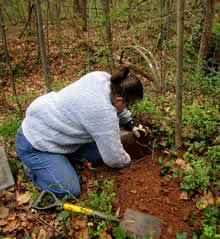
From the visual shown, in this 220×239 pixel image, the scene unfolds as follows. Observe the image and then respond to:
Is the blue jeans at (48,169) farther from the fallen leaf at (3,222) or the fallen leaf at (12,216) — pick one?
the fallen leaf at (3,222)

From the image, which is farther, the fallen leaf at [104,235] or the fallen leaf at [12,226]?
the fallen leaf at [12,226]

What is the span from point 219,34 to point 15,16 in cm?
803

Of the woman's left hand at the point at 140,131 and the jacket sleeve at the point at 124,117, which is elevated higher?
the jacket sleeve at the point at 124,117

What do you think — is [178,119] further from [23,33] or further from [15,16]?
[15,16]

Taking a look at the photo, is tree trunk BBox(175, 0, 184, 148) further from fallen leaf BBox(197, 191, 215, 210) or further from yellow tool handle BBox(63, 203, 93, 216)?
yellow tool handle BBox(63, 203, 93, 216)

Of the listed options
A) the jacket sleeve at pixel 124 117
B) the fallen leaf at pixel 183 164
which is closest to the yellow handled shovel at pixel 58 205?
the fallen leaf at pixel 183 164

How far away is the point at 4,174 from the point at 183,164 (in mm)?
2157

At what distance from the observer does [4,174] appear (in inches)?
105

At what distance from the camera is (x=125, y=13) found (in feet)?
13.9

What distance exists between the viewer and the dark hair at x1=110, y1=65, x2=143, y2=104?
7.47 ft

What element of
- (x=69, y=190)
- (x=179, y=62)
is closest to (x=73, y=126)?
(x=69, y=190)

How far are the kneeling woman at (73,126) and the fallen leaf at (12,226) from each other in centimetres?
47

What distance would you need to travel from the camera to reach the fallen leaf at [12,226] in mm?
2203

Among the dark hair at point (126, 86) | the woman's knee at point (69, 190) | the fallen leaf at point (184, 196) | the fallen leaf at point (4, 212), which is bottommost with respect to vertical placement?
the fallen leaf at point (4, 212)
